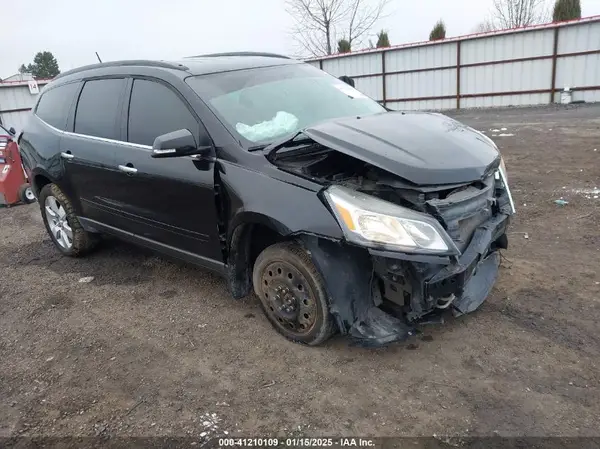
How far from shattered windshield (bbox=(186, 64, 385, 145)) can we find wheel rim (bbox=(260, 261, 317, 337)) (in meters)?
0.87

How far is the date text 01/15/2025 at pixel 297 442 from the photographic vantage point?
7.73 ft

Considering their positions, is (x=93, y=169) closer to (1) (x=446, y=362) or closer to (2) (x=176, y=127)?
(2) (x=176, y=127)

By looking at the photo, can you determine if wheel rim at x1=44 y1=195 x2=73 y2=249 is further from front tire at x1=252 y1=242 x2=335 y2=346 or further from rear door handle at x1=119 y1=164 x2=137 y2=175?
front tire at x1=252 y1=242 x2=335 y2=346

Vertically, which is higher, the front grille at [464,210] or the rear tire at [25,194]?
the front grille at [464,210]

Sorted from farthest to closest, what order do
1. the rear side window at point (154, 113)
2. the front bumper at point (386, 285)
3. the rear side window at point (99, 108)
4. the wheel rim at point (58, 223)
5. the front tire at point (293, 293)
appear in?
the wheel rim at point (58, 223)
the rear side window at point (99, 108)
the rear side window at point (154, 113)
the front tire at point (293, 293)
the front bumper at point (386, 285)

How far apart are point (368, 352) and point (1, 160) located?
7313 millimetres

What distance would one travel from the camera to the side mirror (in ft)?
10.3

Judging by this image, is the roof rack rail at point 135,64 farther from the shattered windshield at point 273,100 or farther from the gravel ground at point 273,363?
the gravel ground at point 273,363

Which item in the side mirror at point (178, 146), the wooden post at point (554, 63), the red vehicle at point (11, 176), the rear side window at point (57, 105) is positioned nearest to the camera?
the side mirror at point (178, 146)

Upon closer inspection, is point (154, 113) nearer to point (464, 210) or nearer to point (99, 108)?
point (99, 108)

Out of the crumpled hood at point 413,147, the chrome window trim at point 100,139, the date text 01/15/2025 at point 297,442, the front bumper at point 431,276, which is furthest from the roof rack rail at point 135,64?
the date text 01/15/2025 at point 297,442

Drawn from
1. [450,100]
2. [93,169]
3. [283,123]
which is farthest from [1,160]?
[450,100]

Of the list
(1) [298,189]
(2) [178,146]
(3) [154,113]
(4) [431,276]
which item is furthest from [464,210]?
(3) [154,113]

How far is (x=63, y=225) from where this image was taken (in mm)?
5070
